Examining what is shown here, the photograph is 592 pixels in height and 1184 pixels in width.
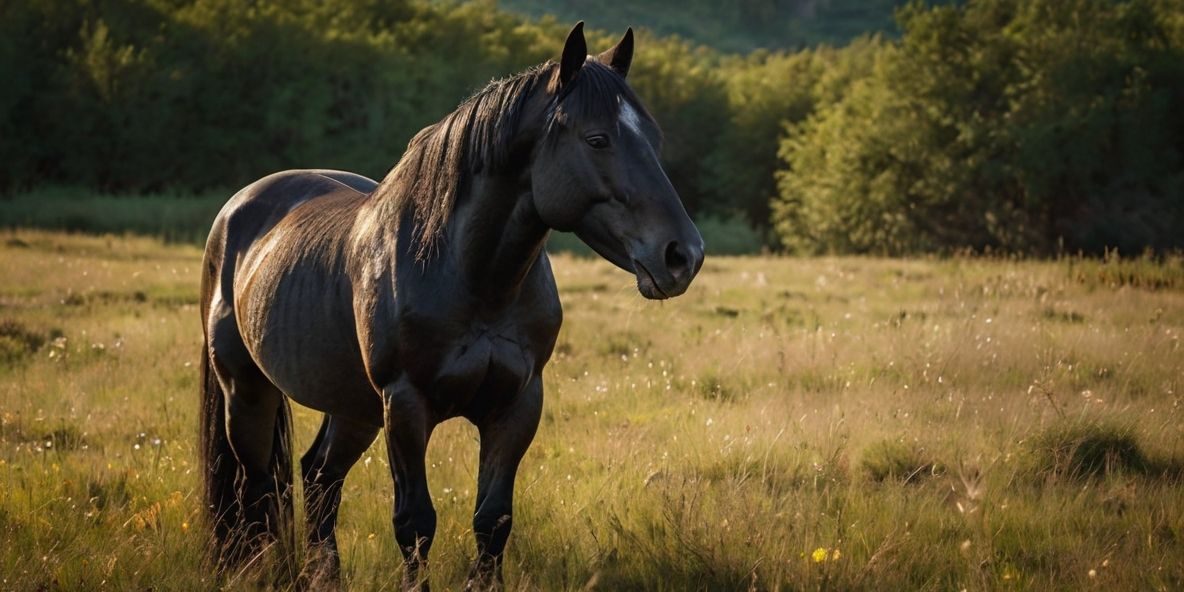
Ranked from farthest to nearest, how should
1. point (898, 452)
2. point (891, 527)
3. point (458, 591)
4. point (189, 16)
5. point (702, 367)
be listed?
point (189, 16) < point (702, 367) < point (898, 452) < point (891, 527) < point (458, 591)

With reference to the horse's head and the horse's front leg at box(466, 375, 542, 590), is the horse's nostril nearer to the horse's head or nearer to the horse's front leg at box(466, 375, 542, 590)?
the horse's head

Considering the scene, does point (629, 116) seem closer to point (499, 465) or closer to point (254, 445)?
point (499, 465)

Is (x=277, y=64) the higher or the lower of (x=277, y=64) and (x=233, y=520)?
the higher

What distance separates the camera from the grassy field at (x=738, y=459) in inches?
182

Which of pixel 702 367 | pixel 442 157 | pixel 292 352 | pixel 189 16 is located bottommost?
pixel 702 367

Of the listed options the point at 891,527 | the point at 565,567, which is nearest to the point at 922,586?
the point at 891,527

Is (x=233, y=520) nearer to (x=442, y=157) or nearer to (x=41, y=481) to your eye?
(x=41, y=481)

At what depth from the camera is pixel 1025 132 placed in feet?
121

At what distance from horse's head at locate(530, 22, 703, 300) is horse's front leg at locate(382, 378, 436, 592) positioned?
87cm

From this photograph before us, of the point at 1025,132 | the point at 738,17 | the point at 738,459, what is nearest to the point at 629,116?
the point at 738,459

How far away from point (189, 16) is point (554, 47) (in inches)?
1059

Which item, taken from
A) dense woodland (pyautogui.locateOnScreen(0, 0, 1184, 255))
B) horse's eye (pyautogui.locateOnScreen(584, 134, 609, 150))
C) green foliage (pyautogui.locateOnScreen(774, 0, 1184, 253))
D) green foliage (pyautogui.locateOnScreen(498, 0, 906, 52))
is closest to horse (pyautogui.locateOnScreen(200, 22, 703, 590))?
horse's eye (pyautogui.locateOnScreen(584, 134, 609, 150))

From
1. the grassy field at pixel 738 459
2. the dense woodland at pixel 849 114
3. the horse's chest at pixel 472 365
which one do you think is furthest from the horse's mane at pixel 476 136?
the dense woodland at pixel 849 114

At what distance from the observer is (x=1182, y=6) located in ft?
130
